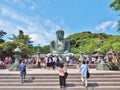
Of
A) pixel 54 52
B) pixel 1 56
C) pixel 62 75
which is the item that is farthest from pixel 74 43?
pixel 62 75

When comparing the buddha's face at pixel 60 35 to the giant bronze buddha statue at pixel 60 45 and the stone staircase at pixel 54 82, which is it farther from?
the stone staircase at pixel 54 82

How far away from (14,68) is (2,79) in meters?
3.95

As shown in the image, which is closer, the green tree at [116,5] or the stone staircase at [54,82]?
the stone staircase at [54,82]

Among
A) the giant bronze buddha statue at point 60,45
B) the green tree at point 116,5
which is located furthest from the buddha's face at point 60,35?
the green tree at point 116,5

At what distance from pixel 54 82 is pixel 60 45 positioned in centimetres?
1445

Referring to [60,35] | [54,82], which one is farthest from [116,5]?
[54,82]

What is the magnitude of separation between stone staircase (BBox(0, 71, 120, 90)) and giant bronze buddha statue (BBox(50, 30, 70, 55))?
1298 cm

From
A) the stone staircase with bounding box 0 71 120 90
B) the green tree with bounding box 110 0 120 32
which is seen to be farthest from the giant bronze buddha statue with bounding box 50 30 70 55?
the stone staircase with bounding box 0 71 120 90

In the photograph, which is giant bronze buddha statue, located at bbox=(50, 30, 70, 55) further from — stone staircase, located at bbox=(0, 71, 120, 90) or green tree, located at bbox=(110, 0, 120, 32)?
stone staircase, located at bbox=(0, 71, 120, 90)

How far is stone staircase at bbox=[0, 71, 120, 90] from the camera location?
17656 millimetres

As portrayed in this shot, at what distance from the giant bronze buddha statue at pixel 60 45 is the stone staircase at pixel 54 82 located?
1298 centimetres

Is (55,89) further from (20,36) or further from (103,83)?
(20,36)

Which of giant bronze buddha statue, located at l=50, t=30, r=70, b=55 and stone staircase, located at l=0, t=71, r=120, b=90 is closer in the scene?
stone staircase, located at l=0, t=71, r=120, b=90

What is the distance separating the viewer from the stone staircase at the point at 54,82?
57.9 ft
